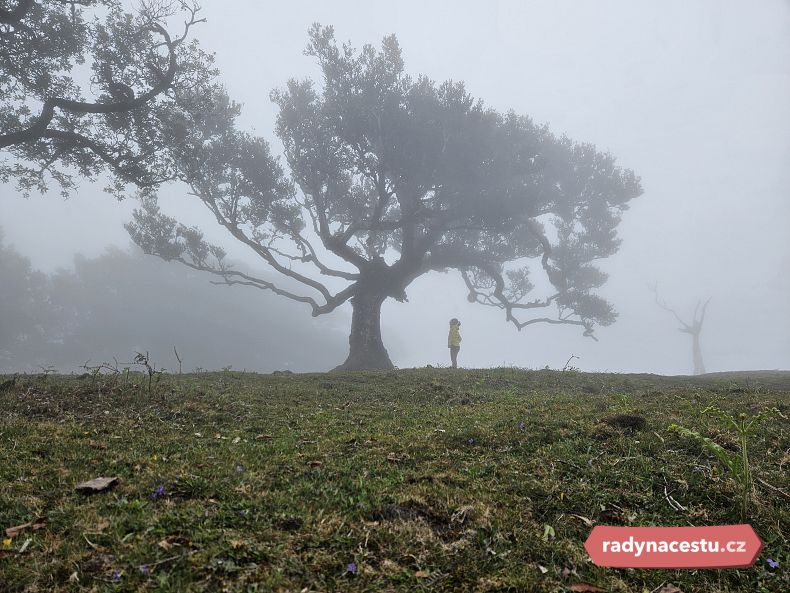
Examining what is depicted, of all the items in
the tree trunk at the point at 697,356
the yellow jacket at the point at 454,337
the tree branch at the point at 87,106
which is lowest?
the tree trunk at the point at 697,356

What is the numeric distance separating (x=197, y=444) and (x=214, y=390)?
4919 millimetres

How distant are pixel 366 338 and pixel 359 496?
23065 mm

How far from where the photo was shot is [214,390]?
1039 centimetres

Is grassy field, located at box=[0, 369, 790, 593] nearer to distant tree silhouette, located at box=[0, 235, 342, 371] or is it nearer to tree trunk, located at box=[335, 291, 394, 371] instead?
tree trunk, located at box=[335, 291, 394, 371]

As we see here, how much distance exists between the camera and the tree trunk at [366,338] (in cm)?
2633

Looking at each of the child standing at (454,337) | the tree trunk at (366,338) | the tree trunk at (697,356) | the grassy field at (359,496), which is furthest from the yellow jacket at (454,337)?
the tree trunk at (697,356)

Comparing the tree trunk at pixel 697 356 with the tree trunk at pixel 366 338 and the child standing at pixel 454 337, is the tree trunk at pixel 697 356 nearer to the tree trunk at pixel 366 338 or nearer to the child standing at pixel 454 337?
the child standing at pixel 454 337

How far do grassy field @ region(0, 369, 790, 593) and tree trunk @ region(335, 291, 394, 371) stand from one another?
18538 mm

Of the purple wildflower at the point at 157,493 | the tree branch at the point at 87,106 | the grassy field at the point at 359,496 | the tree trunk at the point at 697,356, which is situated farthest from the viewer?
the tree trunk at the point at 697,356

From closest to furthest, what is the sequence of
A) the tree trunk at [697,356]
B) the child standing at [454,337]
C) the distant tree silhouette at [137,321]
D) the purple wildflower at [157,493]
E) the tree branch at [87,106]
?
the purple wildflower at [157,493], the tree branch at [87,106], the child standing at [454,337], the distant tree silhouette at [137,321], the tree trunk at [697,356]

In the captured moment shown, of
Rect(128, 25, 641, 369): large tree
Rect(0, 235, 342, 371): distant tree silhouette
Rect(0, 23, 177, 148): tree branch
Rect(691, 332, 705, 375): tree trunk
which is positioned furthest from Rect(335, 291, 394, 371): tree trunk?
Rect(691, 332, 705, 375): tree trunk

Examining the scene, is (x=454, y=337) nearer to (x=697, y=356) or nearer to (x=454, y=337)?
(x=454, y=337)

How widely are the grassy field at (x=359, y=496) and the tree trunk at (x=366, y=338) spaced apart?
18538 mm

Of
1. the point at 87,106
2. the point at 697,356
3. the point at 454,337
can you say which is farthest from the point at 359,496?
the point at 697,356
